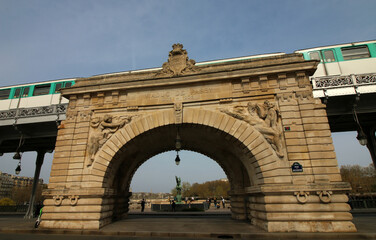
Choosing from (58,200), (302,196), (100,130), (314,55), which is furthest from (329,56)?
(58,200)

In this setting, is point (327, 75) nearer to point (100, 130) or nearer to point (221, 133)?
point (221, 133)

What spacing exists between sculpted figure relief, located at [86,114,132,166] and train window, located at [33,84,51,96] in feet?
30.4

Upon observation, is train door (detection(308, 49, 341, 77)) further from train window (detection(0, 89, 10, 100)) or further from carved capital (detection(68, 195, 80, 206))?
train window (detection(0, 89, 10, 100))

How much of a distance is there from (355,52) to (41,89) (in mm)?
25051

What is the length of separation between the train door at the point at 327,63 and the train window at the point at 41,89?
21.4 metres

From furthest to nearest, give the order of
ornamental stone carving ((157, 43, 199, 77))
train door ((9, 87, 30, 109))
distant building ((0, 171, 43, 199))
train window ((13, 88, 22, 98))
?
1. distant building ((0, 171, 43, 199))
2. train window ((13, 88, 22, 98))
3. train door ((9, 87, 30, 109))
4. ornamental stone carving ((157, 43, 199, 77))

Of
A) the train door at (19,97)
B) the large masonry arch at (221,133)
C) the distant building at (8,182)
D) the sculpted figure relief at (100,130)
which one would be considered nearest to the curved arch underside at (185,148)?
the large masonry arch at (221,133)

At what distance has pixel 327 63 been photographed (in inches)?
592

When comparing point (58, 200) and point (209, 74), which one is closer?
point (58, 200)

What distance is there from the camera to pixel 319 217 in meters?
9.25

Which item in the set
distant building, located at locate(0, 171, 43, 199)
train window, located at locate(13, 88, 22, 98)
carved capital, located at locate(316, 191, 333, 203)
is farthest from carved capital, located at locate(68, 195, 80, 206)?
distant building, located at locate(0, 171, 43, 199)

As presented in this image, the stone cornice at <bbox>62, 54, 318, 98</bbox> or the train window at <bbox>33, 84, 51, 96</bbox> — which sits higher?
the train window at <bbox>33, 84, 51, 96</bbox>

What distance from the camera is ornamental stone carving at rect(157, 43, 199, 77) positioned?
499 inches

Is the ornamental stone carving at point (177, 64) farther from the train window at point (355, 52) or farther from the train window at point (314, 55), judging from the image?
the train window at point (355, 52)
